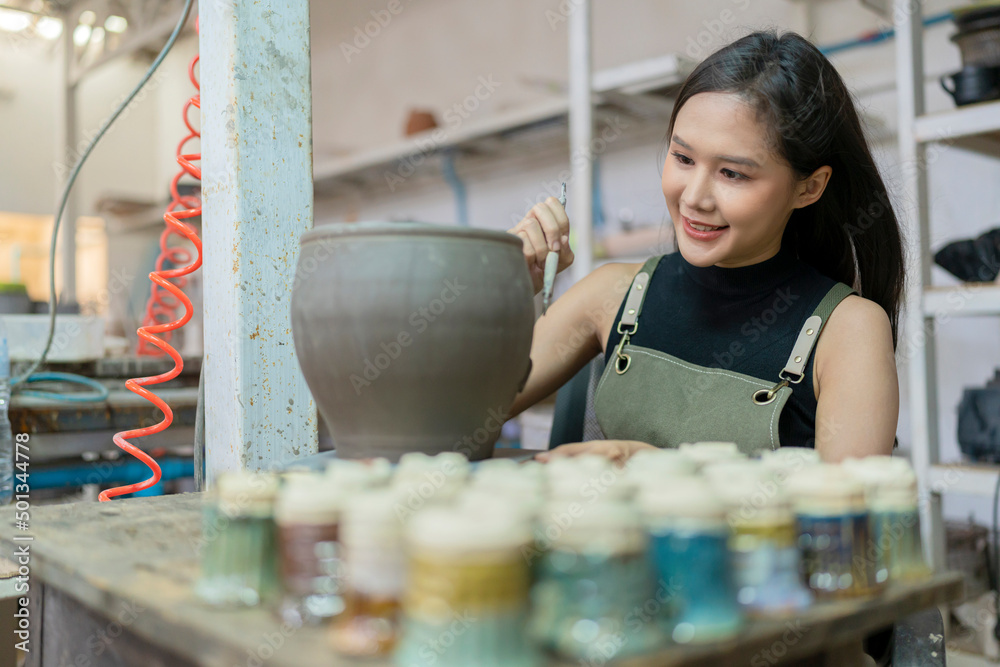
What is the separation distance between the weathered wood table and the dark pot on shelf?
1606mm

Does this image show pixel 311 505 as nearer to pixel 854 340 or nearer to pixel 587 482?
pixel 587 482

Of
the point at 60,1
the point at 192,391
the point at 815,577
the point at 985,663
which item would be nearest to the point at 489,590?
the point at 815,577

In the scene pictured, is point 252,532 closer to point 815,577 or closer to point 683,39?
point 815,577

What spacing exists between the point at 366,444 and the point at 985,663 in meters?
1.77

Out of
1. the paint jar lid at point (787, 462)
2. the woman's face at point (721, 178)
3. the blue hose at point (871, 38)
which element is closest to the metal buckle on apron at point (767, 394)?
the woman's face at point (721, 178)

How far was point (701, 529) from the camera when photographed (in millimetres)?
434

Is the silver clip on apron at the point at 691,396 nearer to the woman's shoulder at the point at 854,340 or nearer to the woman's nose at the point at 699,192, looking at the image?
the woman's shoulder at the point at 854,340

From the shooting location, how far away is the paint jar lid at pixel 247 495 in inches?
19.3

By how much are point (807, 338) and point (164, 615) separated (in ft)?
3.05

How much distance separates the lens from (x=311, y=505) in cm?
46

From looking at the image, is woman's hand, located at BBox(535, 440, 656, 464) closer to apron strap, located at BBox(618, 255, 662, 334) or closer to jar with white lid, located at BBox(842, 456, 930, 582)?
jar with white lid, located at BBox(842, 456, 930, 582)

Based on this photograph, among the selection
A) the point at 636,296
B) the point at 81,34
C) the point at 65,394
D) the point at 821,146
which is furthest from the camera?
the point at 81,34

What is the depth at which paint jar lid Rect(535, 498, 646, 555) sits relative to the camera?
41 centimetres

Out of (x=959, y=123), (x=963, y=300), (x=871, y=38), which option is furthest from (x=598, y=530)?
(x=871, y=38)
